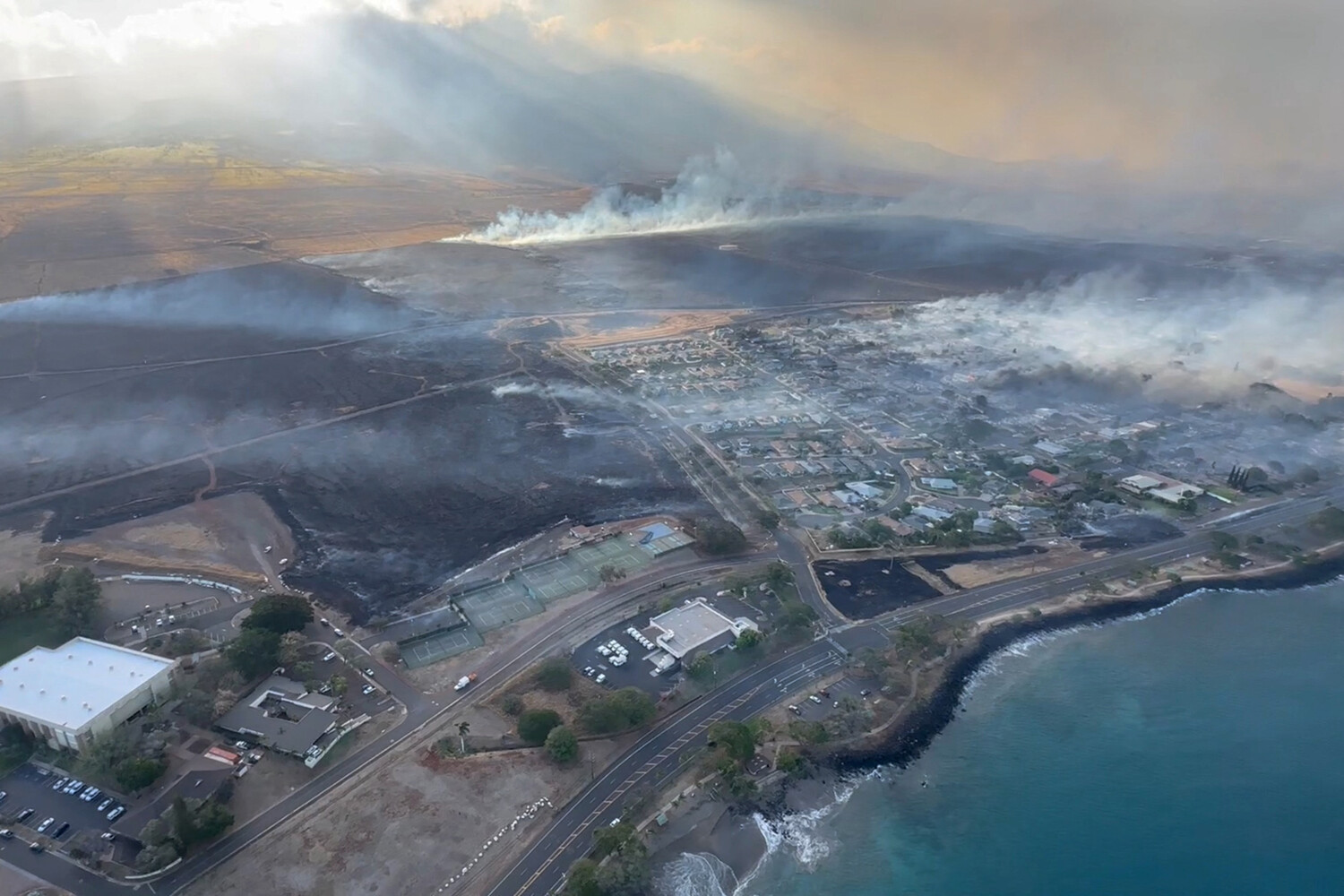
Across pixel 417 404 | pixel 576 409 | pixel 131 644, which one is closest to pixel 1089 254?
pixel 576 409

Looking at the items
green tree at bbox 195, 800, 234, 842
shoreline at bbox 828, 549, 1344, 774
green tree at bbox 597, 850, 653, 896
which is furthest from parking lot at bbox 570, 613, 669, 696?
green tree at bbox 195, 800, 234, 842

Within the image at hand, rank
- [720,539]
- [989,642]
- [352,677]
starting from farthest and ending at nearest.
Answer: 1. [720,539]
2. [989,642]
3. [352,677]

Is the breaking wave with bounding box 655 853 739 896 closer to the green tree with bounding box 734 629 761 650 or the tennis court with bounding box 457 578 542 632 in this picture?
the green tree with bounding box 734 629 761 650

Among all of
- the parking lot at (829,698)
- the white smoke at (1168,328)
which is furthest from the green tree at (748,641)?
the white smoke at (1168,328)

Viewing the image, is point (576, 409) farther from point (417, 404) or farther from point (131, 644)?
point (131, 644)

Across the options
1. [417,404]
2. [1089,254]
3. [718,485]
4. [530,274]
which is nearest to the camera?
[718,485]

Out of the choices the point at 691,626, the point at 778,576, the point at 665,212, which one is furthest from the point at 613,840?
the point at 665,212

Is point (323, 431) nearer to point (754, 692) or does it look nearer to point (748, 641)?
point (748, 641)

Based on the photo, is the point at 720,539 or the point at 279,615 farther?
the point at 720,539
